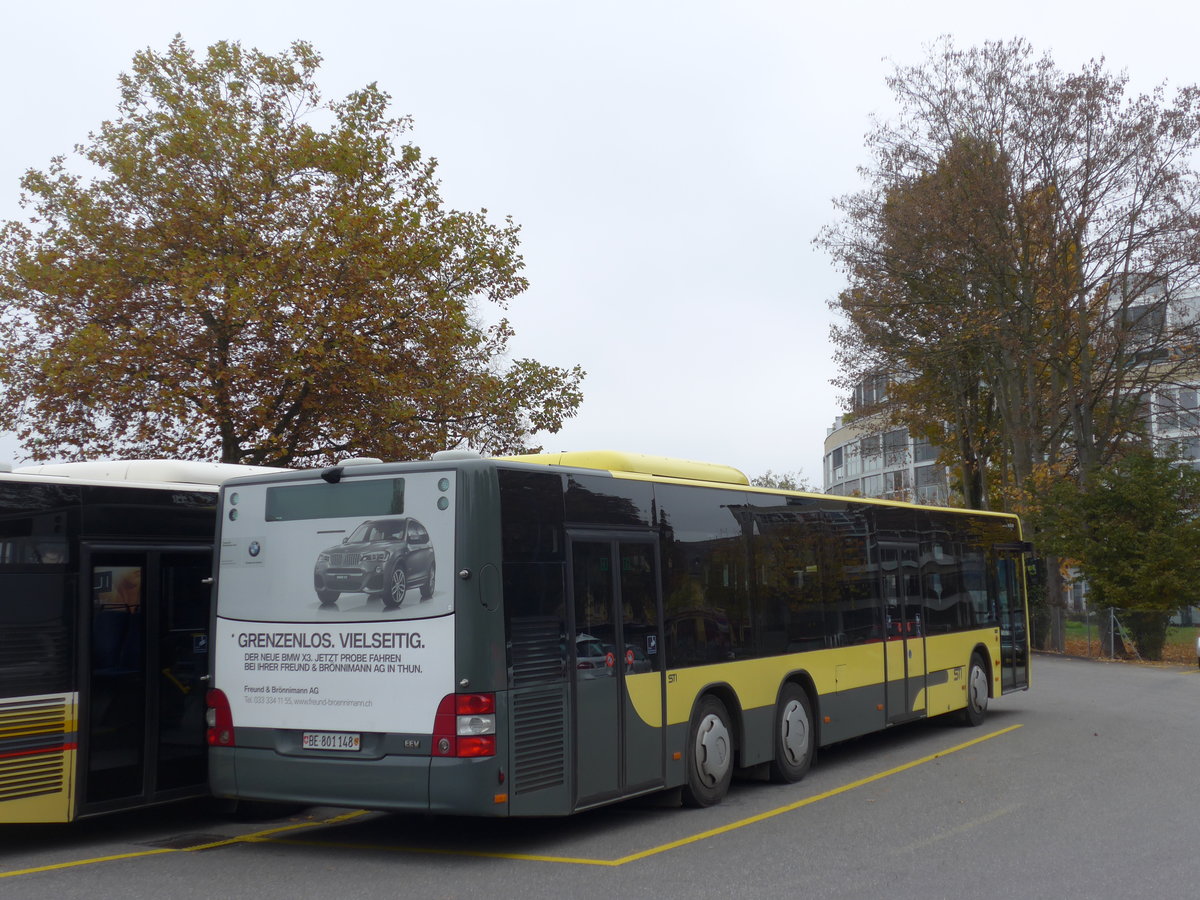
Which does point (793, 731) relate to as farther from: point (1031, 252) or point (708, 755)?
point (1031, 252)

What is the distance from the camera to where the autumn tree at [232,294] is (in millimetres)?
22906

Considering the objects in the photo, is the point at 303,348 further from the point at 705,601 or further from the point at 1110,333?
the point at 1110,333

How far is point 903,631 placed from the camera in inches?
602

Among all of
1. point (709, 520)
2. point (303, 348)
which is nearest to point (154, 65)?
point (303, 348)

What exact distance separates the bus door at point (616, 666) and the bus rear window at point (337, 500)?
139cm

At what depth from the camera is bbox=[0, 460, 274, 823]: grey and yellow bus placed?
29.9ft

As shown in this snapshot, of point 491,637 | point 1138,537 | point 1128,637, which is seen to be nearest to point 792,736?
point 491,637

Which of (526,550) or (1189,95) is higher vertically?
(1189,95)

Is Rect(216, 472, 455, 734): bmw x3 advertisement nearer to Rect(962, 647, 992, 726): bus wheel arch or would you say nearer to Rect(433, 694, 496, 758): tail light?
Rect(433, 694, 496, 758): tail light

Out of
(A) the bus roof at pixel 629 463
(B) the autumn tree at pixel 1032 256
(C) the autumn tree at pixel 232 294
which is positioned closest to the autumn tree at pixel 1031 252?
Result: (B) the autumn tree at pixel 1032 256

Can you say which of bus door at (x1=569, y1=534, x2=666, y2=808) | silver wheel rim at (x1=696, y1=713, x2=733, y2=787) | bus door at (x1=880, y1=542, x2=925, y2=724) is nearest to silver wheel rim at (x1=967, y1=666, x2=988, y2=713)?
bus door at (x1=880, y1=542, x2=925, y2=724)

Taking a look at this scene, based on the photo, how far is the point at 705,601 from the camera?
11.1 metres

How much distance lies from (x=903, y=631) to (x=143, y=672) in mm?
8768

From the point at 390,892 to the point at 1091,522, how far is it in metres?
30.9
